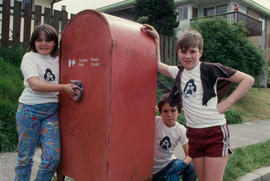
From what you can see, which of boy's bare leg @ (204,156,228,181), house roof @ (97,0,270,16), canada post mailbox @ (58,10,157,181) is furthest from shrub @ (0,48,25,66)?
house roof @ (97,0,270,16)

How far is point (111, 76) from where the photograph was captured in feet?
5.81

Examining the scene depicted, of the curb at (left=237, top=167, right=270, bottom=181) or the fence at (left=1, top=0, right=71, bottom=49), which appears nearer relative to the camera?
the curb at (left=237, top=167, right=270, bottom=181)

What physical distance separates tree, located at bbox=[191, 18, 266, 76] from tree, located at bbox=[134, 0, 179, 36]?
2117 millimetres

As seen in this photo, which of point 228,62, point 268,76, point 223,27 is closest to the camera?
point 228,62

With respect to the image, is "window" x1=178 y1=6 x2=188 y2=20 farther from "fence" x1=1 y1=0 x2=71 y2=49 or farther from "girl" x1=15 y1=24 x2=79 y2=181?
"girl" x1=15 y1=24 x2=79 y2=181

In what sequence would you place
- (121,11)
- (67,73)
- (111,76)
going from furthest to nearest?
(121,11) < (67,73) < (111,76)

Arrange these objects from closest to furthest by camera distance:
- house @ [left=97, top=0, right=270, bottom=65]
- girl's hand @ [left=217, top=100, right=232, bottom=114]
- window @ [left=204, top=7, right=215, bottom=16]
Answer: girl's hand @ [left=217, top=100, right=232, bottom=114], house @ [left=97, top=0, right=270, bottom=65], window @ [left=204, top=7, right=215, bottom=16]

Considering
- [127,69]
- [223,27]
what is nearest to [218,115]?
[127,69]

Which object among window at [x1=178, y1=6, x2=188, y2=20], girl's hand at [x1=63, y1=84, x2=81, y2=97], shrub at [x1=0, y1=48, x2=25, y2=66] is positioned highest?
window at [x1=178, y1=6, x2=188, y2=20]

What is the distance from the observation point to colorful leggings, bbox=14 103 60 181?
2127 millimetres

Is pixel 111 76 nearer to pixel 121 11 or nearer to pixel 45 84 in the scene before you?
pixel 45 84

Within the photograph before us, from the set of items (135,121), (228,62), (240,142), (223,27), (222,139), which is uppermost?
(223,27)

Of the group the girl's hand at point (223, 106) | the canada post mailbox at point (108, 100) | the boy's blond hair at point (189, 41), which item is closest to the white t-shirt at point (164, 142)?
the canada post mailbox at point (108, 100)

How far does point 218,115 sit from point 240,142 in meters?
3.52
